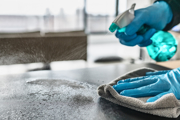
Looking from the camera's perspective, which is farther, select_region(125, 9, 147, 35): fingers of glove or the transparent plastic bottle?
the transparent plastic bottle

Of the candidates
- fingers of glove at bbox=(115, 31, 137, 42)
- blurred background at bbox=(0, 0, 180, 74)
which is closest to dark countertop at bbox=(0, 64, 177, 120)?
fingers of glove at bbox=(115, 31, 137, 42)

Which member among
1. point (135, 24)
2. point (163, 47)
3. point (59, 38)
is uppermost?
point (135, 24)

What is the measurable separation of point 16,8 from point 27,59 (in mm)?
3265

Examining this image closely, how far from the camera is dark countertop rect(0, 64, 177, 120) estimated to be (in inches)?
19.7

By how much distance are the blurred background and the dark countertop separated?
0.67 meters

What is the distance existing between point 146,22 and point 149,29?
1.4 inches

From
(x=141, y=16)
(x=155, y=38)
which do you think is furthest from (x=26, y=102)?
(x=155, y=38)

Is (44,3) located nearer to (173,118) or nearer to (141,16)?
(141,16)

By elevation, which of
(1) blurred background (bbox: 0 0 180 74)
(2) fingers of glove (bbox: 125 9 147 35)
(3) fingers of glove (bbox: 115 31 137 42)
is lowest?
(1) blurred background (bbox: 0 0 180 74)

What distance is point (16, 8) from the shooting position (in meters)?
4.55

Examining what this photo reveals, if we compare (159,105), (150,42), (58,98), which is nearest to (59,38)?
(150,42)

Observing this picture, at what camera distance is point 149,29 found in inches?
32.4

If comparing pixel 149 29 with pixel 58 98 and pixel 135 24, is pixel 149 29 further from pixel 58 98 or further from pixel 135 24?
pixel 58 98

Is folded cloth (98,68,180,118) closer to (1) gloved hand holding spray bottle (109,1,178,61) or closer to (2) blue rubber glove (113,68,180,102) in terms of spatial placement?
(2) blue rubber glove (113,68,180,102)
